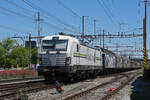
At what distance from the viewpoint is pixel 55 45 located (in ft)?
59.3

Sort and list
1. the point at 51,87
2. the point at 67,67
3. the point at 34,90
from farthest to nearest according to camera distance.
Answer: the point at 67,67, the point at 51,87, the point at 34,90

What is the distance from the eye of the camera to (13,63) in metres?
75.1

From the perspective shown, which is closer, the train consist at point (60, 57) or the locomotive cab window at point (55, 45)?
the train consist at point (60, 57)

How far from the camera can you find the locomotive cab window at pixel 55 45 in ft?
58.5

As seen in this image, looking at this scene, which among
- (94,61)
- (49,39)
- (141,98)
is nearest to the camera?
(141,98)

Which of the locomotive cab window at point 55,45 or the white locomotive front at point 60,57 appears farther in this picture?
the locomotive cab window at point 55,45

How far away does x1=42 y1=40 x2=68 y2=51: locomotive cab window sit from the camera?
1784 centimetres

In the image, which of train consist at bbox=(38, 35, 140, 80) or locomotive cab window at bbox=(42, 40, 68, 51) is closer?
train consist at bbox=(38, 35, 140, 80)

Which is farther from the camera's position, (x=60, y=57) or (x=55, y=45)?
(x=55, y=45)

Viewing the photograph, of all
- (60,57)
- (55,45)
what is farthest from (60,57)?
(55,45)

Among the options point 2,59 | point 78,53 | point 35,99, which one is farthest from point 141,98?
point 2,59

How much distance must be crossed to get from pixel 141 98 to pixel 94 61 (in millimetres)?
12145

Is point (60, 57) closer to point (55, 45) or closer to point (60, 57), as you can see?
point (60, 57)

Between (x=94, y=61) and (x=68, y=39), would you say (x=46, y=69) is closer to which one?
(x=68, y=39)
